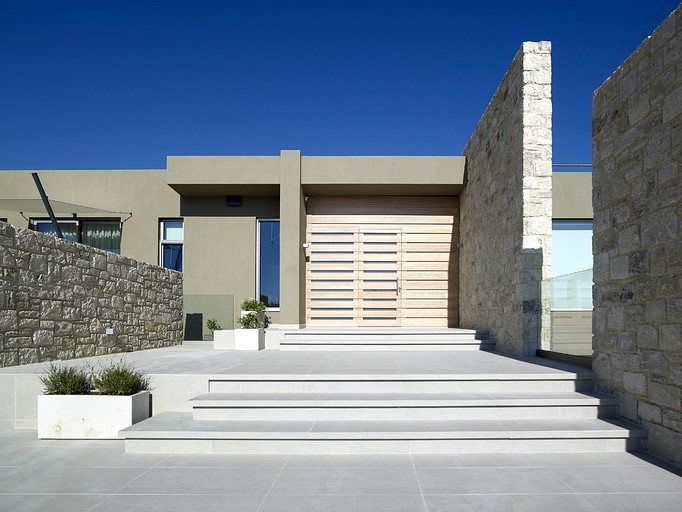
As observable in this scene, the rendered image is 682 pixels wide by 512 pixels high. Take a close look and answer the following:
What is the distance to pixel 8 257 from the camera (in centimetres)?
522

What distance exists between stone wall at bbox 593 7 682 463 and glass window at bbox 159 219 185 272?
937cm

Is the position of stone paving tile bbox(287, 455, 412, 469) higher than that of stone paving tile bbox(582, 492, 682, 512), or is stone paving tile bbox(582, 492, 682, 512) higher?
stone paving tile bbox(582, 492, 682, 512)

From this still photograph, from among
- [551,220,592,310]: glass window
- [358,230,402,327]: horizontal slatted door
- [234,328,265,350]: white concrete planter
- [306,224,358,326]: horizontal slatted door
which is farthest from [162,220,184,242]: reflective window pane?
[551,220,592,310]: glass window

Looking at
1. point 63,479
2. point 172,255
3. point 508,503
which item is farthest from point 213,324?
point 508,503

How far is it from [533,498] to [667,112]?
3044 mm

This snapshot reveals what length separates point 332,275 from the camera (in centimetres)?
1059

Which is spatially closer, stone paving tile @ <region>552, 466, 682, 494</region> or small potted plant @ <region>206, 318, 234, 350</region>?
stone paving tile @ <region>552, 466, 682, 494</region>

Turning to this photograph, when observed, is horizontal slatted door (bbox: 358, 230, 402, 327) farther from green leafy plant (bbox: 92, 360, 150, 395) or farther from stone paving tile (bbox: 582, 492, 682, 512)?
stone paving tile (bbox: 582, 492, 682, 512)

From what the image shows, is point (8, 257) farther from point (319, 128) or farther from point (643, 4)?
point (643, 4)

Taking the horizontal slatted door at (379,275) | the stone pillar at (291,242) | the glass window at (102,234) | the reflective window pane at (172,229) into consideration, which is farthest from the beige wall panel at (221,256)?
the horizontal slatted door at (379,275)

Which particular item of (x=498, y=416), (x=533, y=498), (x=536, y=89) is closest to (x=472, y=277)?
(x=536, y=89)

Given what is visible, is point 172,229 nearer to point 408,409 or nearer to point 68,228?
point 68,228

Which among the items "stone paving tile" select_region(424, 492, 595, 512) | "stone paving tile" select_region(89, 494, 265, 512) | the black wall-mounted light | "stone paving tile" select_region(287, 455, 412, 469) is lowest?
"stone paving tile" select_region(287, 455, 412, 469)

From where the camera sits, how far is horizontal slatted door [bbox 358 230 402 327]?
1062cm
